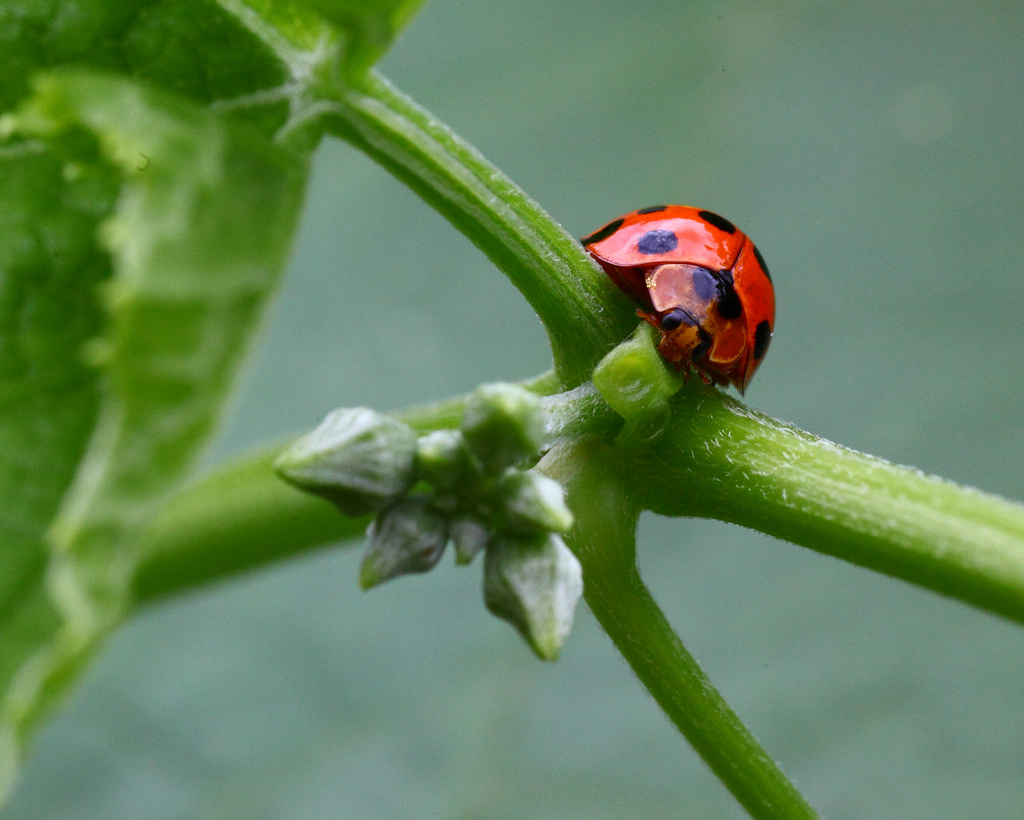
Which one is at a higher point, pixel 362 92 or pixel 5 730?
pixel 362 92

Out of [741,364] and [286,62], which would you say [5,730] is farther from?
[741,364]

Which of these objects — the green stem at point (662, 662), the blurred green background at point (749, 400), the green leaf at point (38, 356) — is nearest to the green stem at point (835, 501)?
the green stem at point (662, 662)

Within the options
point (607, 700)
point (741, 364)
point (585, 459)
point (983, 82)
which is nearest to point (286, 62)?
point (585, 459)

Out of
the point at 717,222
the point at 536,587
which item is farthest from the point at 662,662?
the point at 717,222

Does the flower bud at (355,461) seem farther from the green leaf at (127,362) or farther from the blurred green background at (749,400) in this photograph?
the blurred green background at (749,400)

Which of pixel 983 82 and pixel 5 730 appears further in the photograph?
pixel 983 82

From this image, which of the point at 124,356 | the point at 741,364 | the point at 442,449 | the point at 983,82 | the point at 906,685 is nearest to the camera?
the point at 124,356

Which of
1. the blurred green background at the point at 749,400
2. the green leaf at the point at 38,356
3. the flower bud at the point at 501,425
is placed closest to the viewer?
the flower bud at the point at 501,425

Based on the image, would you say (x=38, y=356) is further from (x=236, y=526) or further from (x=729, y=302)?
(x=729, y=302)
